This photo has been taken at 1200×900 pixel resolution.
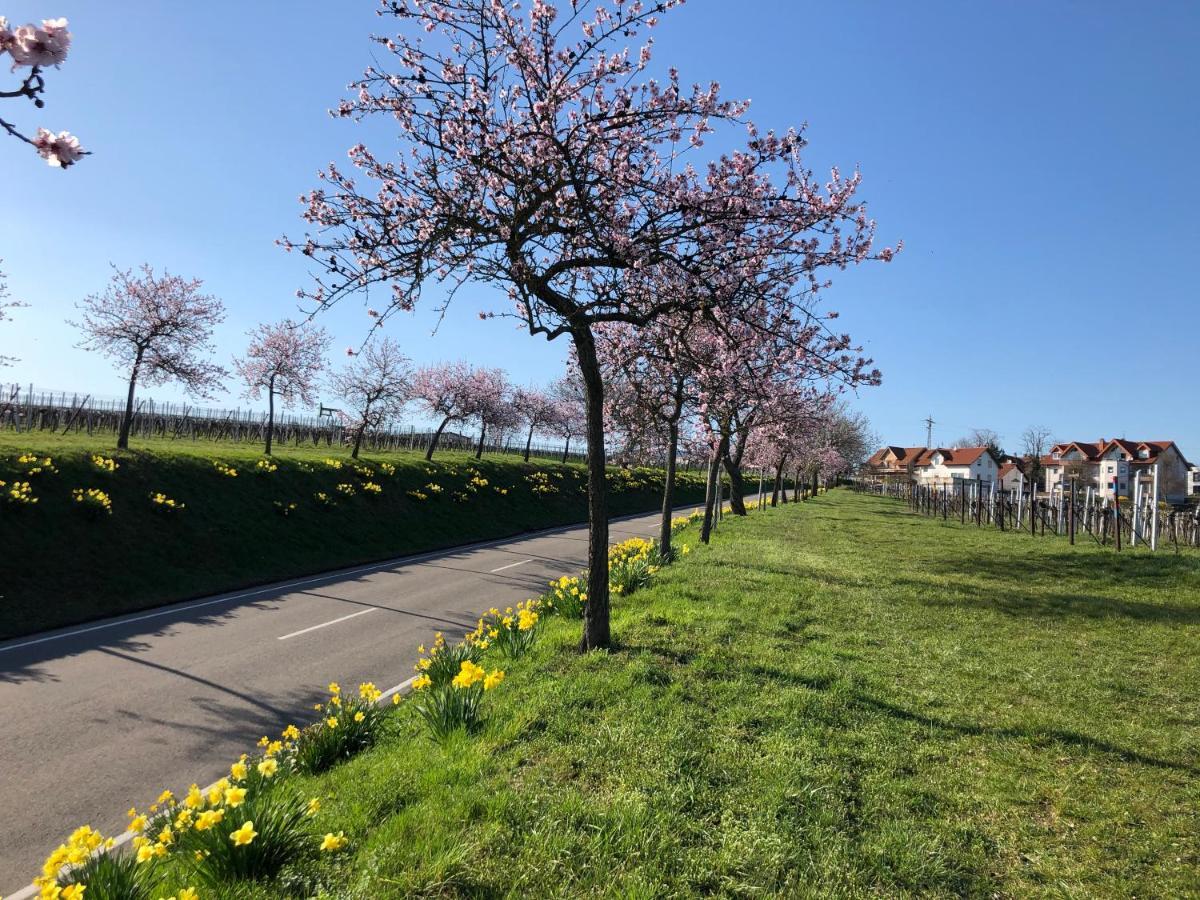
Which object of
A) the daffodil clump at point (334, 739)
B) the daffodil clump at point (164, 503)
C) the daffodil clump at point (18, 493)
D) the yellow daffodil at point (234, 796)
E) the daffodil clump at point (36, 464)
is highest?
the daffodil clump at point (36, 464)

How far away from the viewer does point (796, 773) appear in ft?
16.7

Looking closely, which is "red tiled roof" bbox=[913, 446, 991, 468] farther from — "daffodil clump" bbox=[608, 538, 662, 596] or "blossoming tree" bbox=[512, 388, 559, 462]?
"daffodil clump" bbox=[608, 538, 662, 596]

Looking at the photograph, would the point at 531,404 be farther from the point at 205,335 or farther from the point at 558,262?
the point at 558,262

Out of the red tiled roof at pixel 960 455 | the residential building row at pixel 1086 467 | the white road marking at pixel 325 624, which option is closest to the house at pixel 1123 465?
the residential building row at pixel 1086 467

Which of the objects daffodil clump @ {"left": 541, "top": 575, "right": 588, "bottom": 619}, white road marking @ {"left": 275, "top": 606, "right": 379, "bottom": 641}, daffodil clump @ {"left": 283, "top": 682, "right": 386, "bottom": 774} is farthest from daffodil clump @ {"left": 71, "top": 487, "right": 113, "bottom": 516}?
daffodil clump @ {"left": 283, "top": 682, "right": 386, "bottom": 774}

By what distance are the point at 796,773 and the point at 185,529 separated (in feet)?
57.3

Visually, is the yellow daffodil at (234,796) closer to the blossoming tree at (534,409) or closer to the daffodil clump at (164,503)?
the daffodil clump at (164,503)

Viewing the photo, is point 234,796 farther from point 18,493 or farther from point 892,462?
point 892,462

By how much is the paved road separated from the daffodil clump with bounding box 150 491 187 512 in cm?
427

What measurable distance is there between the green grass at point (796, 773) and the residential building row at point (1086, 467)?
6319 centimetres

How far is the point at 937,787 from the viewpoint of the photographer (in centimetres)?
505

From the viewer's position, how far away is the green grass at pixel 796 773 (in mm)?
3918

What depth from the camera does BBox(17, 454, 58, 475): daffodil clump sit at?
15.6 m

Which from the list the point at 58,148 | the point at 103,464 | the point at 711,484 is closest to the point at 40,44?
the point at 58,148
